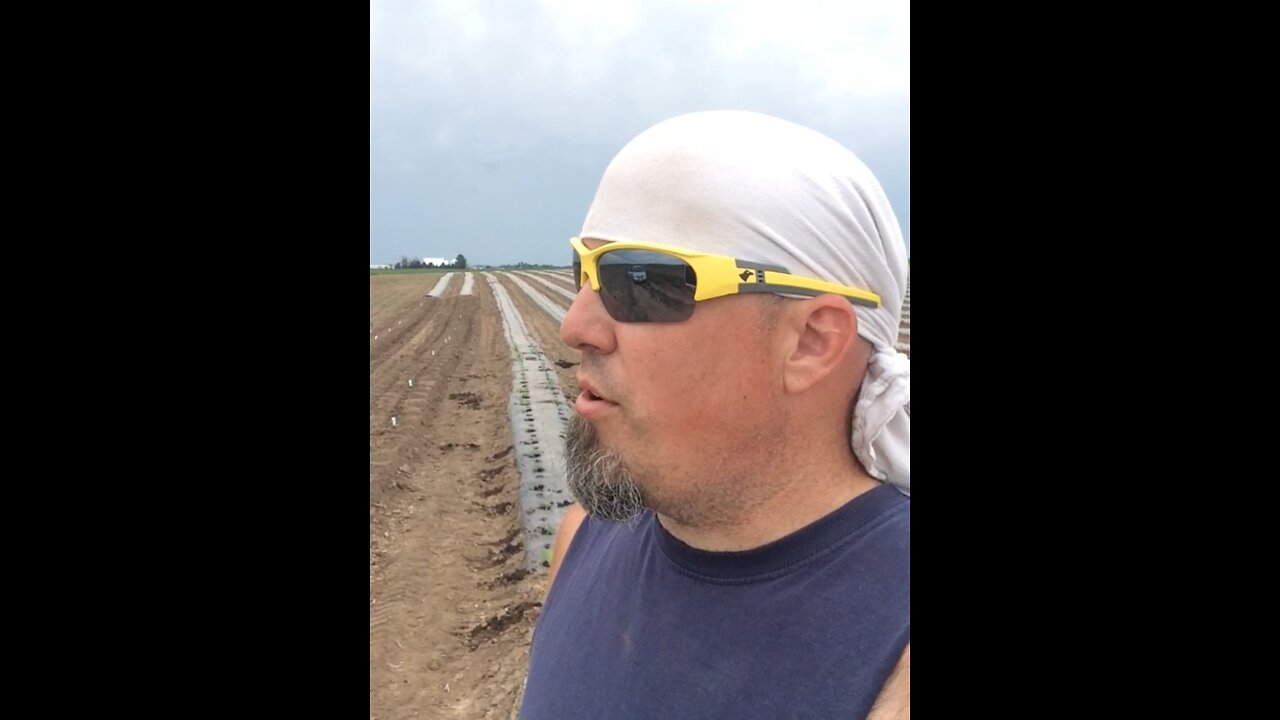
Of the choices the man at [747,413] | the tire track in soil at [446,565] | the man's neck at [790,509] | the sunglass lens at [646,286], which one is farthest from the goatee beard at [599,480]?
the tire track in soil at [446,565]

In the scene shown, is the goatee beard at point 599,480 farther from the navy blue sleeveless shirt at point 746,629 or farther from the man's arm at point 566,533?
the man's arm at point 566,533

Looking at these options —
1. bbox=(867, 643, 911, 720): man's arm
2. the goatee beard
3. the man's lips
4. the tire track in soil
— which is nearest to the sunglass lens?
the man's lips

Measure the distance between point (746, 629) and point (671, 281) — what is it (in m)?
0.62

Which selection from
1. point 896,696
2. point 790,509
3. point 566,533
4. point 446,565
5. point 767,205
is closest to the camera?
point 896,696

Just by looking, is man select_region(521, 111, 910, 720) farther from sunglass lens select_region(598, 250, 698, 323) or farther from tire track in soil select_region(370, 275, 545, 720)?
tire track in soil select_region(370, 275, 545, 720)

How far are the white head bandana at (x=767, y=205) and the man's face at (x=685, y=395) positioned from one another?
0.10 metres

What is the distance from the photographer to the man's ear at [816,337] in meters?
1.26

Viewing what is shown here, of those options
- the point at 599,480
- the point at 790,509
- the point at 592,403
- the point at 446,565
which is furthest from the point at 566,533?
the point at 446,565

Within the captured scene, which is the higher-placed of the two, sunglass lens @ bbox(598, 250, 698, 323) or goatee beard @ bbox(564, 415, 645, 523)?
sunglass lens @ bbox(598, 250, 698, 323)

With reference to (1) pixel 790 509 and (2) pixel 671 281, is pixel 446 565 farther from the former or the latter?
(2) pixel 671 281

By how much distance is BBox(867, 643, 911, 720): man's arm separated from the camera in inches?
41.2

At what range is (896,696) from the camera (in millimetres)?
1072
